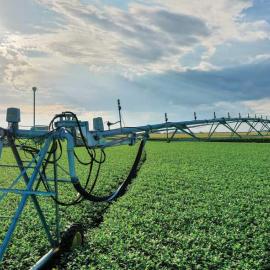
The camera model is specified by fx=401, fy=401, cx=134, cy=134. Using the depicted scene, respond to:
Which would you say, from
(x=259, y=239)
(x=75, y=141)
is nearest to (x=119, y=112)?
(x=75, y=141)

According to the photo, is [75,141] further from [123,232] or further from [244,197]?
[244,197]

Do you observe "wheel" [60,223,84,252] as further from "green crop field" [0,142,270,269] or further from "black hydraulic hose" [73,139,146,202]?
"black hydraulic hose" [73,139,146,202]

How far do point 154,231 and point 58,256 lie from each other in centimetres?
256

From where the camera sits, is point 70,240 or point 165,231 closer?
point 70,240

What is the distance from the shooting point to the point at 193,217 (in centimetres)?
1146

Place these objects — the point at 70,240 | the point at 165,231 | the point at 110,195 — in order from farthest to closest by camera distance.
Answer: the point at 165,231
the point at 110,195
the point at 70,240

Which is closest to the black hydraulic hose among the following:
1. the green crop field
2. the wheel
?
the green crop field

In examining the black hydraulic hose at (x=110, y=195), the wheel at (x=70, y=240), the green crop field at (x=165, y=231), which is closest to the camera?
the black hydraulic hose at (x=110, y=195)

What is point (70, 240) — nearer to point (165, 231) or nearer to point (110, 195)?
point (110, 195)

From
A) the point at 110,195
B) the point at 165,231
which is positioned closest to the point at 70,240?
the point at 110,195

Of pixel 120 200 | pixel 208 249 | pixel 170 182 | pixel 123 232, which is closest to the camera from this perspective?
pixel 208 249

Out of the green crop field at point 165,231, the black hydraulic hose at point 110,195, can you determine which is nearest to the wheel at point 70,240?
the green crop field at point 165,231

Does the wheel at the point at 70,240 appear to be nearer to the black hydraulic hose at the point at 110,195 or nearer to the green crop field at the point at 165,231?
the green crop field at the point at 165,231

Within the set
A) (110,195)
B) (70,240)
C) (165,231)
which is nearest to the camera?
(70,240)
